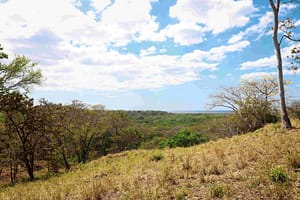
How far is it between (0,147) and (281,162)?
20604mm

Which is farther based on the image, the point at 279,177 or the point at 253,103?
the point at 253,103

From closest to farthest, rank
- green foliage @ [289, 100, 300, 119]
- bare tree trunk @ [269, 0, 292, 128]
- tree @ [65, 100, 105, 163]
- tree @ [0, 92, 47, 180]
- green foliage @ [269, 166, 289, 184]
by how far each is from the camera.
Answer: green foliage @ [269, 166, 289, 184] < bare tree trunk @ [269, 0, 292, 128] < tree @ [0, 92, 47, 180] < green foliage @ [289, 100, 300, 119] < tree @ [65, 100, 105, 163]

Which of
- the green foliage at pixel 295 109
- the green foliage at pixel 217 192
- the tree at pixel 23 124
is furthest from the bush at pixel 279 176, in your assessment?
the green foliage at pixel 295 109

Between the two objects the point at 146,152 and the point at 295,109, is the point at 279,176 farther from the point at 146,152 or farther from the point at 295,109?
the point at 295,109

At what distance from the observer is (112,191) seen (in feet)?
19.3

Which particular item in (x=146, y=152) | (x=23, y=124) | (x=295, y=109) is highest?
(x=295, y=109)

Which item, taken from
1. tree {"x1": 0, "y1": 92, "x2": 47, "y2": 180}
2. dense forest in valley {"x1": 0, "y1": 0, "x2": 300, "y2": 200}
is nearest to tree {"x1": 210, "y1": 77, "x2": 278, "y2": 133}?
dense forest in valley {"x1": 0, "y1": 0, "x2": 300, "y2": 200}

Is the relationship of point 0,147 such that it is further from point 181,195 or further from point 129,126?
point 129,126

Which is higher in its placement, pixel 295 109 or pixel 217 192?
pixel 295 109

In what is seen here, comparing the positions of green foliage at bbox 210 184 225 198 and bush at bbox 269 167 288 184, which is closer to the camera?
green foliage at bbox 210 184 225 198

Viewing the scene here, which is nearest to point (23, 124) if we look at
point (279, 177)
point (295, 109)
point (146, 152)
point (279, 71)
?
point (146, 152)

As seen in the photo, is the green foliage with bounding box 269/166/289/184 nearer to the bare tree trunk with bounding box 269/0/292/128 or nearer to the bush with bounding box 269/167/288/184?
the bush with bounding box 269/167/288/184

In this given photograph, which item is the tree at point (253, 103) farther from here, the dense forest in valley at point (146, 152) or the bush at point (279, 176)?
the bush at point (279, 176)

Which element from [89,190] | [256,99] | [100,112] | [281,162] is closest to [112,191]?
[89,190]
